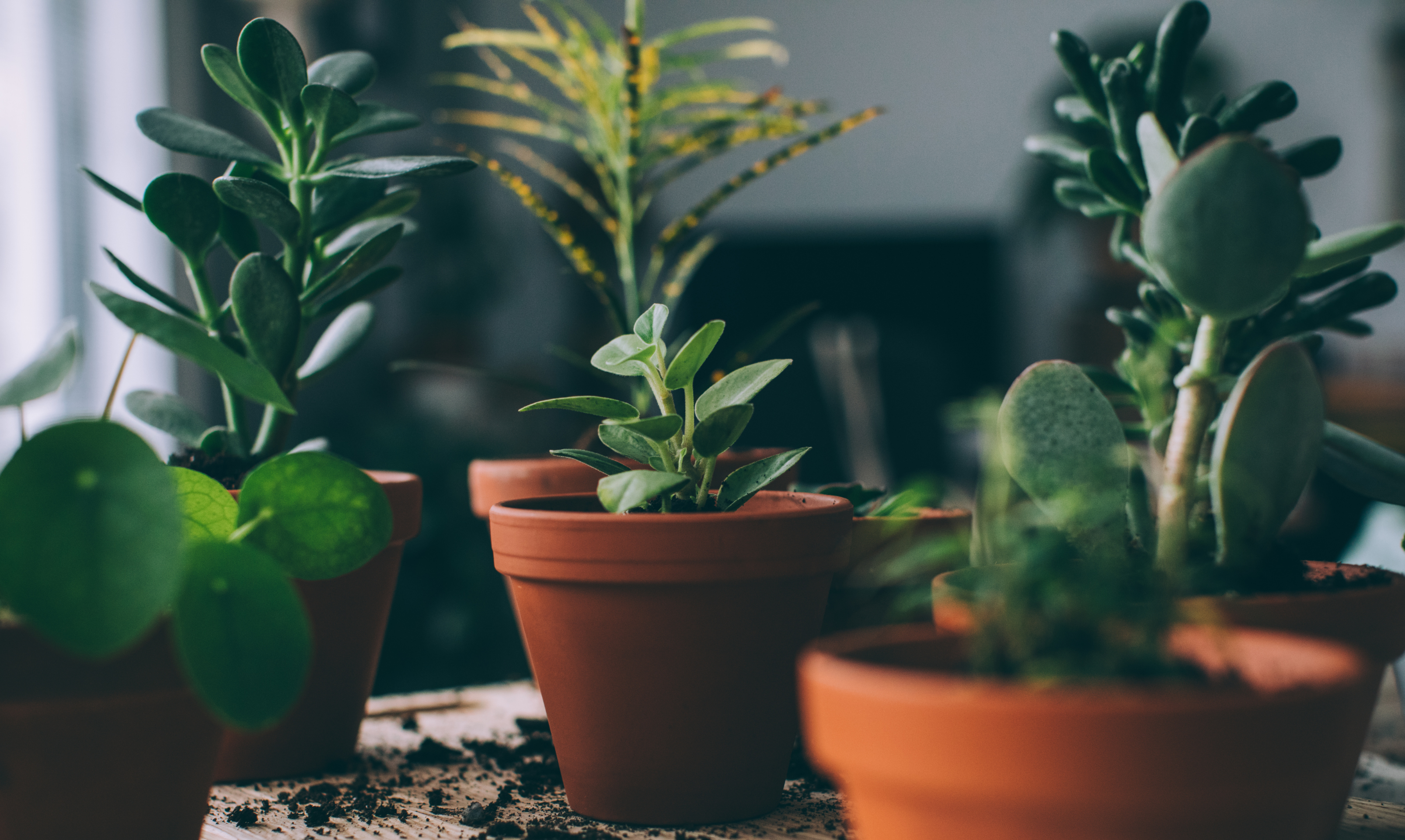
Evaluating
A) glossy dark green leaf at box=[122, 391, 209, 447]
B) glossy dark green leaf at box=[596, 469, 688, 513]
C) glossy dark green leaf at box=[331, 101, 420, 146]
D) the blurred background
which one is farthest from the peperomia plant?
the blurred background

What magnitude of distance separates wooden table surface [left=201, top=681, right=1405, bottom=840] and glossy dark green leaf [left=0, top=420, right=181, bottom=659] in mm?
210

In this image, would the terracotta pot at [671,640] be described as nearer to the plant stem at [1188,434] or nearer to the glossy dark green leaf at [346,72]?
the plant stem at [1188,434]

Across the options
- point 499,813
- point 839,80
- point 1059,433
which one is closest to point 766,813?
point 499,813

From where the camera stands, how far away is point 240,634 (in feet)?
1.33

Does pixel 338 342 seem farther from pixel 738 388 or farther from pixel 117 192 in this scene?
pixel 738 388

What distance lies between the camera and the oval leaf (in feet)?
1.76

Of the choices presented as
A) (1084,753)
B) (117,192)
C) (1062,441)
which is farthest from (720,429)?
(117,192)

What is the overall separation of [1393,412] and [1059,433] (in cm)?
428

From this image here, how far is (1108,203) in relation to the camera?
2.13 ft

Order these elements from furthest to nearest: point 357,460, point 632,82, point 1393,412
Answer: point 1393,412 → point 357,460 → point 632,82

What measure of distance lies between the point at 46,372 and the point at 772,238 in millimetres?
5059

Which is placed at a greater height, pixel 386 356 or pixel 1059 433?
pixel 1059 433

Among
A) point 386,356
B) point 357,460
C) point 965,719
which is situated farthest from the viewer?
point 386,356

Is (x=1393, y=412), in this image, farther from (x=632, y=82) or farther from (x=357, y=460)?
(x=632, y=82)
